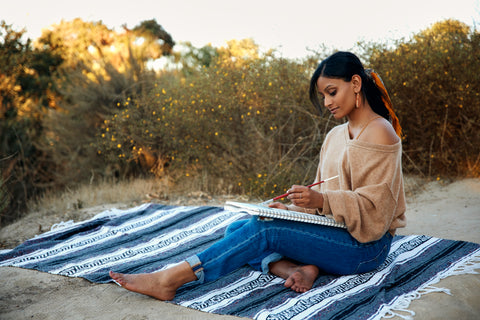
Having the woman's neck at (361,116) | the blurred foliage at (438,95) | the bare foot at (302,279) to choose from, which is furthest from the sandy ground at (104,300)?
the blurred foliage at (438,95)

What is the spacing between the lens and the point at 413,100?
18.8 feet

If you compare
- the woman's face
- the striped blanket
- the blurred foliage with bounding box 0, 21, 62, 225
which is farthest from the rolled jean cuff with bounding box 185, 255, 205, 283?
the blurred foliage with bounding box 0, 21, 62, 225

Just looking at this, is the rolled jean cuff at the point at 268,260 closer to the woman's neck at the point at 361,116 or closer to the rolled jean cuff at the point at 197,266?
the rolled jean cuff at the point at 197,266

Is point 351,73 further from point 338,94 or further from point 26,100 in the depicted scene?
point 26,100

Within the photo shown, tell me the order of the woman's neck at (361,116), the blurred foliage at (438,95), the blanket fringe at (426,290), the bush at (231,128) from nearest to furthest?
1. the blanket fringe at (426,290)
2. the woman's neck at (361,116)
3. the blurred foliage at (438,95)
4. the bush at (231,128)

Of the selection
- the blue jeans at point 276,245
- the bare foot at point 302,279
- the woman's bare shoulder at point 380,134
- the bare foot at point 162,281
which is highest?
the woman's bare shoulder at point 380,134

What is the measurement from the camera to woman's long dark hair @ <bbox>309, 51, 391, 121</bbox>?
93.9 inches

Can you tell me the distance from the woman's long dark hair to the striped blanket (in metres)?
1.03

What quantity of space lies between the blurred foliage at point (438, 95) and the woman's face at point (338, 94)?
339 cm

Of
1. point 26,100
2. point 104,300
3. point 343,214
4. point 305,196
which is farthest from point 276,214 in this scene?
point 26,100

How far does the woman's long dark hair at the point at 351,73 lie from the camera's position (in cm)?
238

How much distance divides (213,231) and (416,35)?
13.8ft

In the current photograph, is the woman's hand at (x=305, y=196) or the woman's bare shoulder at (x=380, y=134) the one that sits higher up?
the woman's bare shoulder at (x=380, y=134)

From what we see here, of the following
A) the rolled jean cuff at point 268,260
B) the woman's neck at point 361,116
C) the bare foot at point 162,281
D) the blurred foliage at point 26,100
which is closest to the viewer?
the bare foot at point 162,281
